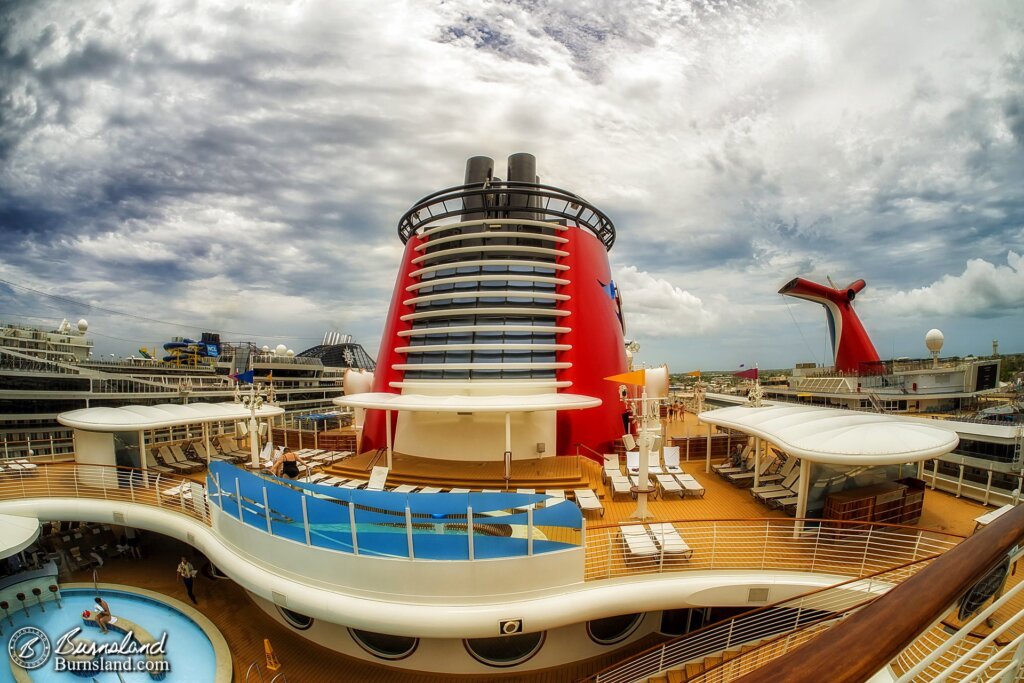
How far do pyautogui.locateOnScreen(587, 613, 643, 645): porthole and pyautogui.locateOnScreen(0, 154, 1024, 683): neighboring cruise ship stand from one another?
0.04 metres

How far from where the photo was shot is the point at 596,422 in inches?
495

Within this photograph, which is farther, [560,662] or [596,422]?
[596,422]

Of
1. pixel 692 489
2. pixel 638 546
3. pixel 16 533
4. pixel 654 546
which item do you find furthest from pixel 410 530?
pixel 16 533

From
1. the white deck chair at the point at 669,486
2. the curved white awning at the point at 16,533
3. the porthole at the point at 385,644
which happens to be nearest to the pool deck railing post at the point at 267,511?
the porthole at the point at 385,644

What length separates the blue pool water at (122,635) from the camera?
675 cm

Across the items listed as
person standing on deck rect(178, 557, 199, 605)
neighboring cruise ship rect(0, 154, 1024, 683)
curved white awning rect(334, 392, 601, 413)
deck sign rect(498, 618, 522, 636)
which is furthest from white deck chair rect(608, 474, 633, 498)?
person standing on deck rect(178, 557, 199, 605)

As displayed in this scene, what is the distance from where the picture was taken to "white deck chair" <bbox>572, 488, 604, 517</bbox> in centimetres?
812

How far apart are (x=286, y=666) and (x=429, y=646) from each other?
2.40m

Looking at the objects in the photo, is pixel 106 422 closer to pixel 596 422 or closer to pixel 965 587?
pixel 596 422

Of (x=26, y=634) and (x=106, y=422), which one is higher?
(x=106, y=422)

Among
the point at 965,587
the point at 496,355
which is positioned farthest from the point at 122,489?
the point at 965,587

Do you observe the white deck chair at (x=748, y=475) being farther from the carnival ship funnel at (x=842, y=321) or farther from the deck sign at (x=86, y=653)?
the carnival ship funnel at (x=842, y=321)

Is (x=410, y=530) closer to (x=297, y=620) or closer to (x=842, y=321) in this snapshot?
(x=297, y=620)

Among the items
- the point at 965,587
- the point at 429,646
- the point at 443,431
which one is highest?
the point at 965,587
